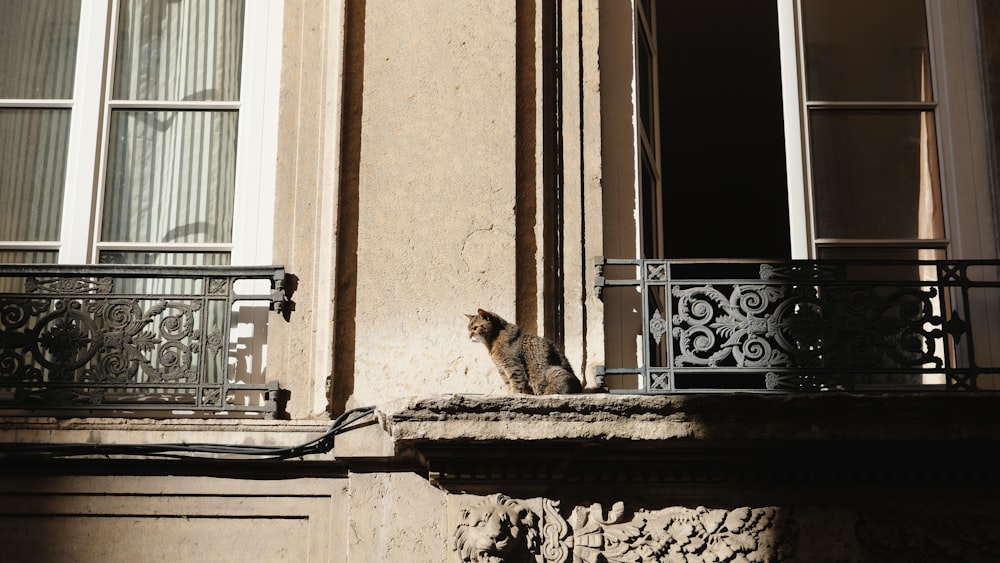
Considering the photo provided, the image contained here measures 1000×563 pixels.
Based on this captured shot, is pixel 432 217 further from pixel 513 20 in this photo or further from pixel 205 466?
pixel 205 466

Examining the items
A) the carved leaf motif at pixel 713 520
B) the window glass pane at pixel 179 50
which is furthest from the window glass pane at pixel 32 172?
the carved leaf motif at pixel 713 520

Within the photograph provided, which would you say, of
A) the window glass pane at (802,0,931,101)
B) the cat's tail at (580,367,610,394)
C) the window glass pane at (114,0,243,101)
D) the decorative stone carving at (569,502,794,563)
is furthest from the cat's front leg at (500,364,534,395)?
the window glass pane at (802,0,931,101)

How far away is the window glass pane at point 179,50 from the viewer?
5.52 meters

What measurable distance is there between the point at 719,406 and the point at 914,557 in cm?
84

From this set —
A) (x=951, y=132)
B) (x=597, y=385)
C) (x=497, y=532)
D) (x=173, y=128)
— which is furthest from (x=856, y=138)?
(x=173, y=128)

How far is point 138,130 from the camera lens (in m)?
5.47

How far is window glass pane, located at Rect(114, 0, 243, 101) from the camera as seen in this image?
5.52m

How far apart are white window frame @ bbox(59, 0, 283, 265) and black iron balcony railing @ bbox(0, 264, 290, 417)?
0.20 metres

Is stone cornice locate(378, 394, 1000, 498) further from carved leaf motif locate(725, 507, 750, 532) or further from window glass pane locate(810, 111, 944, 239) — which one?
window glass pane locate(810, 111, 944, 239)

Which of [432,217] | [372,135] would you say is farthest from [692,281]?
[372,135]

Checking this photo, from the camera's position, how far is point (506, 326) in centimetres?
477

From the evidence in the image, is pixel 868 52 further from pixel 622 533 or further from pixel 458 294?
pixel 622 533

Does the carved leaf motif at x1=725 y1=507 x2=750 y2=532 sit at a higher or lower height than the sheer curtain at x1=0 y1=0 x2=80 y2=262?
lower

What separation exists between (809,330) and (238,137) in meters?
2.25
